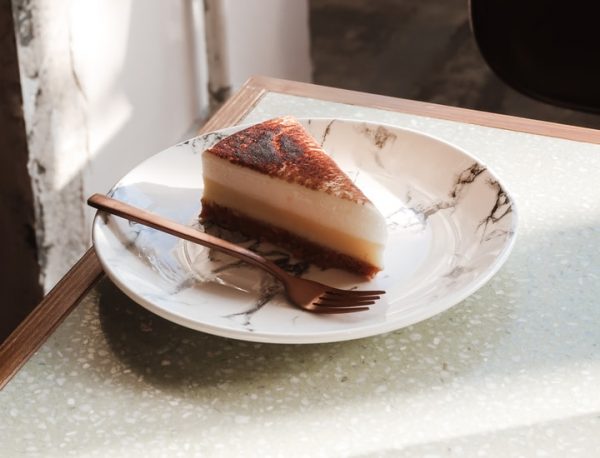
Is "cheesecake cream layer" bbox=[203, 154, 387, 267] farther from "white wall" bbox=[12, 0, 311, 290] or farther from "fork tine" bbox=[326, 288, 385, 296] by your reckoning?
"white wall" bbox=[12, 0, 311, 290]

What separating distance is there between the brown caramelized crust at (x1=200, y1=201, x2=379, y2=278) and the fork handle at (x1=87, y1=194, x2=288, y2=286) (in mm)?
52

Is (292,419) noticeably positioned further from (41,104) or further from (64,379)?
(41,104)

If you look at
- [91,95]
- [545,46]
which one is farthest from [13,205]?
[545,46]

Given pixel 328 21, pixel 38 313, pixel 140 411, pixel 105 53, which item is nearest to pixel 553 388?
pixel 140 411

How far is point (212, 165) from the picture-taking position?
82 cm

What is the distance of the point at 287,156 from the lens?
78cm

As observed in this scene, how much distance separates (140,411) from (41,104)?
0.81m

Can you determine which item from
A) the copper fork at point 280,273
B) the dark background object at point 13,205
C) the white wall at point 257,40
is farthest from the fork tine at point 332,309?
the white wall at point 257,40

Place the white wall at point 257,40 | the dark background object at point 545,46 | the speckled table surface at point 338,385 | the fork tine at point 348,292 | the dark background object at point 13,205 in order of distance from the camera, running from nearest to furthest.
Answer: the speckled table surface at point 338,385
the fork tine at point 348,292
the dark background object at point 13,205
the dark background object at point 545,46
the white wall at point 257,40

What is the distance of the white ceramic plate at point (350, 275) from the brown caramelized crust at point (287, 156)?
0.07 m

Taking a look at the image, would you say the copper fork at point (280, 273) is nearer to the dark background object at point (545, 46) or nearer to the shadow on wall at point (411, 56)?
the dark background object at point (545, 46)

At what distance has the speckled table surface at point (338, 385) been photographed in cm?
58

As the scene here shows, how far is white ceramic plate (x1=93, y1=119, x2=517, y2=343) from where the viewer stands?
2.15 feet

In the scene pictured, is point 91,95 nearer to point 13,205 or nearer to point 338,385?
point 13,205
